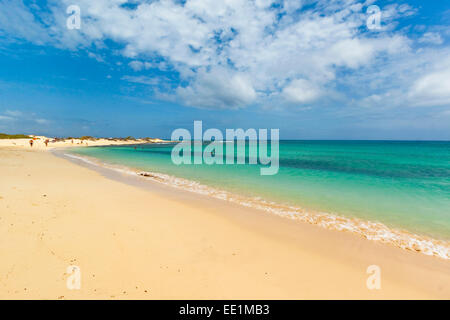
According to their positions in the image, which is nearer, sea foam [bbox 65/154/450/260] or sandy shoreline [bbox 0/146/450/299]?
sandy shoreline [bbox 0/146/450/299]

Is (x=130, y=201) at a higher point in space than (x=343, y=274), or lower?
higher

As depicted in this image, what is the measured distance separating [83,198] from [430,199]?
18.6 m

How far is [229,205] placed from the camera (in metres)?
9.68

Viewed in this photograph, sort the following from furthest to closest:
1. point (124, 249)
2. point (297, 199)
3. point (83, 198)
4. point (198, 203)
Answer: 1. point (297, 199)
2. point (198, 203)
3. point (83, 198)
4. point (124, 249)

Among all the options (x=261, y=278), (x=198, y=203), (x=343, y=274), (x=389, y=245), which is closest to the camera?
(x=261, y=278)

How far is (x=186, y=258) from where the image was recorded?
4.80m

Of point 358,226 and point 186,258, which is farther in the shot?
point 358,226

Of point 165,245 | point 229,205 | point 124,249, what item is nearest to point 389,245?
point 229,205

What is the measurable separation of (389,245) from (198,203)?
7.51m

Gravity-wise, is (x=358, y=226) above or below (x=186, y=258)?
below

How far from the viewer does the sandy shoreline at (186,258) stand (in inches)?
148

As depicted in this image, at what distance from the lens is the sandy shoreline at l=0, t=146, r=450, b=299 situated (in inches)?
148
